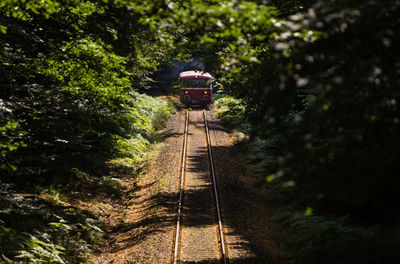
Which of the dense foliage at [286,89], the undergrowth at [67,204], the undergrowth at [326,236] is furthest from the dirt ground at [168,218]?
the dense foliage at [286,89]

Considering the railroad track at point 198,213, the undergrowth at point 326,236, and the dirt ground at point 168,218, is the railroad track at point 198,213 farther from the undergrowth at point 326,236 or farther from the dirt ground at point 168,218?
the undergrowth at point 326,236

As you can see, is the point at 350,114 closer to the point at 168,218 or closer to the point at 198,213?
the point at 168,218

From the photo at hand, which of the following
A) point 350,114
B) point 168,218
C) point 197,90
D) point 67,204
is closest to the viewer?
point 350,114

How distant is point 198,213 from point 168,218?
3.34ft

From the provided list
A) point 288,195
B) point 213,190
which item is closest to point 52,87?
point 213,190

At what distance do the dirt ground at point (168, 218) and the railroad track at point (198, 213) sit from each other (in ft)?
0.77

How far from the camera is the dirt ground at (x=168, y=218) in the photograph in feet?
29.3

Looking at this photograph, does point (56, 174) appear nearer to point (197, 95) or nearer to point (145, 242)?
point (145, 242)

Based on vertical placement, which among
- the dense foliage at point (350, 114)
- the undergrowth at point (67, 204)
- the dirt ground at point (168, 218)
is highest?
the dense foliage at point (350, 114)

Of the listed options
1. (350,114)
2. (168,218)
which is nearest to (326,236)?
(350,114)

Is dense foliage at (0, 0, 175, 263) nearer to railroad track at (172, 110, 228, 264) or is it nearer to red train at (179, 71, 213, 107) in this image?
railroad track at (172, 110, 228, 264)

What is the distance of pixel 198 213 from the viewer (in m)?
11.4

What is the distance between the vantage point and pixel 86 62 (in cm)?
873

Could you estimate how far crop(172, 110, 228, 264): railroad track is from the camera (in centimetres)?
884
